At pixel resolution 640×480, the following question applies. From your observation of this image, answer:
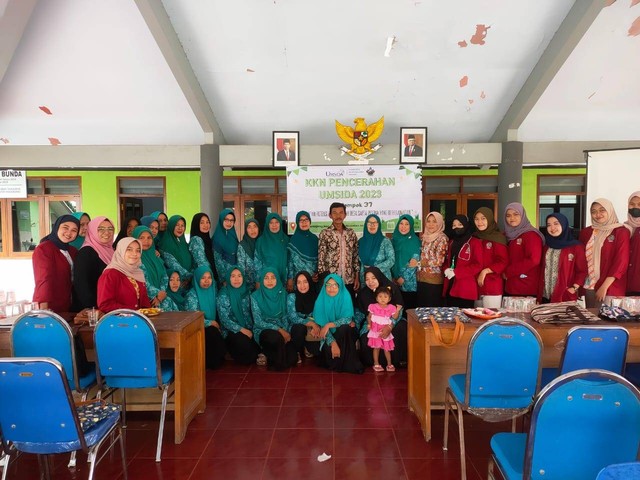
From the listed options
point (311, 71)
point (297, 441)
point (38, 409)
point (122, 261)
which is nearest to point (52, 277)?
point (122, 261)

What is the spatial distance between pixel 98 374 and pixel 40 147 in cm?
451

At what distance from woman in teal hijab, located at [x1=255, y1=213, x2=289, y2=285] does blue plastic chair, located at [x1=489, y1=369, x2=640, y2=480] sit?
288 cm

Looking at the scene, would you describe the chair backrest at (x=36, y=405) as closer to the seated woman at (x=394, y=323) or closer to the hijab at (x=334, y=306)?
the hijab at (x=334, y=306)

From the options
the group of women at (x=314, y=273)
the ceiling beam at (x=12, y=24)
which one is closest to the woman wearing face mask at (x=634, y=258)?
the group of women at (x=314, y=273)

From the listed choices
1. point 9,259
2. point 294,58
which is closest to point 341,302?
point 294,58

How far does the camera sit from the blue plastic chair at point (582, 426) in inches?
48.9

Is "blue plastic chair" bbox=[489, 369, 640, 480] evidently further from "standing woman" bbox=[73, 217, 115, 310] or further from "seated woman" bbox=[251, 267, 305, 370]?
"standing woman" bbox=[73, 217, 115, 310]

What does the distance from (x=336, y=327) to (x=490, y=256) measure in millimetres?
1421

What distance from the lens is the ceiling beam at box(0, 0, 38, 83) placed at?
3.55 meters

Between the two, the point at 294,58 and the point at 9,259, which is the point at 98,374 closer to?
the point at 294,58

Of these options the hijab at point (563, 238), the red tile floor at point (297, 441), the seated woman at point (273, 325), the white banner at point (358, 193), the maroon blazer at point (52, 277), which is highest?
the white banner at point (358, 193)

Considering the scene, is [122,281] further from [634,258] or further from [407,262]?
[634,258]

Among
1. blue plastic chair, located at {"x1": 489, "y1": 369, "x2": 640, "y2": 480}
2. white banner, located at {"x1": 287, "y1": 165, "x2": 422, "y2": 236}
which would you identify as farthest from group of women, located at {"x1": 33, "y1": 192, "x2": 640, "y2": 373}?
blue plastic chair, located at {"x1": 489, "y1": 369, "x2": 640, "y2": 480}

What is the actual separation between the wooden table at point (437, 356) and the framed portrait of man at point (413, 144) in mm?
2965
